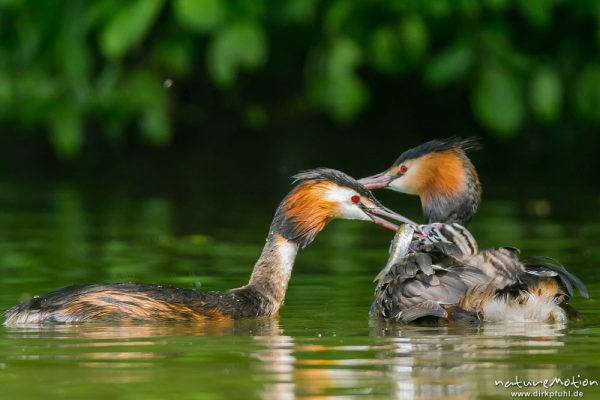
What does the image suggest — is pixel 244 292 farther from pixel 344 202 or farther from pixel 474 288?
pixel 474 288

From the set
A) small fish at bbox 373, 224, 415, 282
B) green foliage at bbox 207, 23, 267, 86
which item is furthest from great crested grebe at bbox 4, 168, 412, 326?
green foliage at bbox 207, 23, 267, 86

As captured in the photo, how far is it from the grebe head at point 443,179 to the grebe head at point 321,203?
93cm

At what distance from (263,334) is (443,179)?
8.55 feet

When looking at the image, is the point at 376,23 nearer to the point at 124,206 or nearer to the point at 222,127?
the point at 124,206

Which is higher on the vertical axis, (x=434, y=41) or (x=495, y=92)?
(x=434, y=41)

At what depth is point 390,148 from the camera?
79.3ft

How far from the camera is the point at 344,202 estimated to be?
371 inches

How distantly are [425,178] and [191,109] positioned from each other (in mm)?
12351

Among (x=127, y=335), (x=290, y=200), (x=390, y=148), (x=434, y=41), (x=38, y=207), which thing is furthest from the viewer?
(x=390, y=148)

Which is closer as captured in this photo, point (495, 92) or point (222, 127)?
point (495, 92)

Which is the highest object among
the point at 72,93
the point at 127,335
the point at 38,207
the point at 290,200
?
the point at 72,93

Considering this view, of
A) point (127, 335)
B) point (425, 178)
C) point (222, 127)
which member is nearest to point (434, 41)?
point (222, 127)

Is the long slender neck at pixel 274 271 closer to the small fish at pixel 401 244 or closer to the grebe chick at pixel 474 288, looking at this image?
the small fish at pixel 401 244

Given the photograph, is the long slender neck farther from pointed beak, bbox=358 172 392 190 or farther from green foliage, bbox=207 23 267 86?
green foliage, bbox=207 23 267 86
